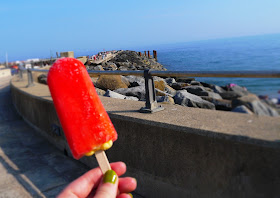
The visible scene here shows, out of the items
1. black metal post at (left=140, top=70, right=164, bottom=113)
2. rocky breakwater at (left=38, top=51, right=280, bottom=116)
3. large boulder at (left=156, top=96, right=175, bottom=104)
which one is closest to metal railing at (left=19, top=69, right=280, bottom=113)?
black metal post at (left=140, top=70, right=164, bottom=113)

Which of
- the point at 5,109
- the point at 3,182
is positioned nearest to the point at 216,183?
the point at 3,182

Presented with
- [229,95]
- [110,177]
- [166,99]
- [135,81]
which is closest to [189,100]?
[166,99]

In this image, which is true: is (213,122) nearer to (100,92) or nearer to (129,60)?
(129,60)

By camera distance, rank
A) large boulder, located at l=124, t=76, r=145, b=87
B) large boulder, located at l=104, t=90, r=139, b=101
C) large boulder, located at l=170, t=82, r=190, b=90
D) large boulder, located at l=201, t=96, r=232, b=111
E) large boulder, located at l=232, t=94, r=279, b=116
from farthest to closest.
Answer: large boulder, located at l=124, t=76, r=145, b=87 < large boulder, located at l=104, t=90, r=139, b=101 < large boulder, located at l=170, t=82, r=190, b=90 < large boulder, located at l=201, t=96, r=232, b=111 < large boulder, located at l=232, t=94, r=279, b=116

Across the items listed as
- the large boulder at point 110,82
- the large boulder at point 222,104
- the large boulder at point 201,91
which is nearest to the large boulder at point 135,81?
the large boulder at point 110,82

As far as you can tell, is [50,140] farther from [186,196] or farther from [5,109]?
[5,109]

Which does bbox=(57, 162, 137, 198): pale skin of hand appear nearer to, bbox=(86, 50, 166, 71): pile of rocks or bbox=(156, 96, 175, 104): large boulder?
bbox=(156, 96, 175, 104): large boulder
